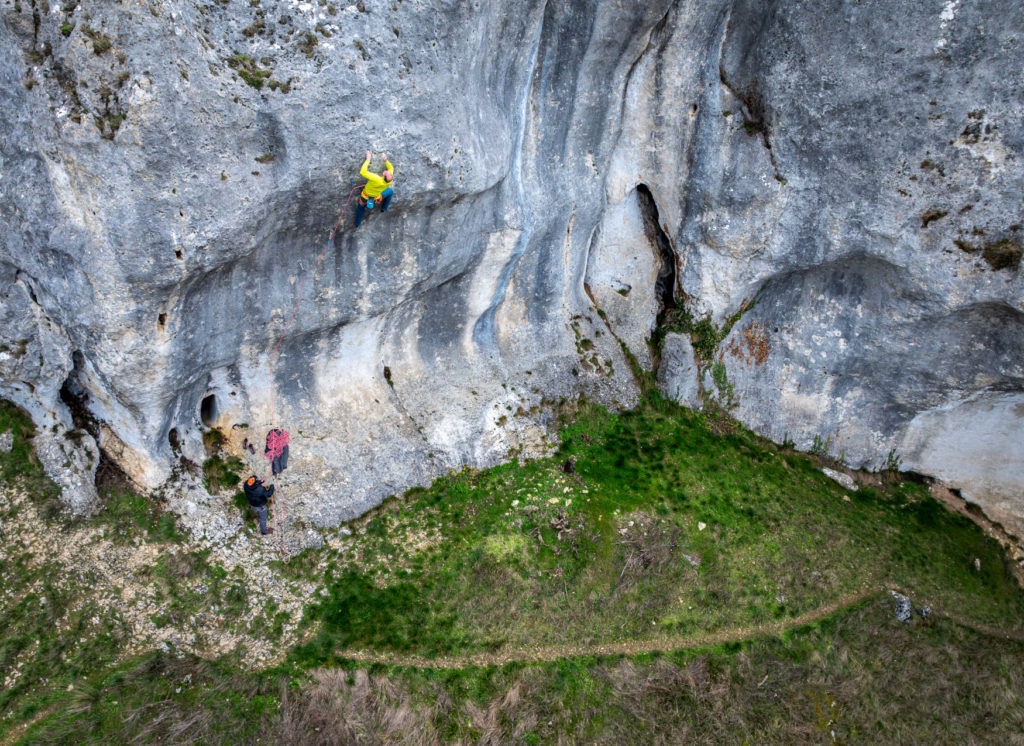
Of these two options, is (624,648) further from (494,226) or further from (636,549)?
(494,226)

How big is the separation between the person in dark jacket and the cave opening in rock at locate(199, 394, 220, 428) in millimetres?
1872

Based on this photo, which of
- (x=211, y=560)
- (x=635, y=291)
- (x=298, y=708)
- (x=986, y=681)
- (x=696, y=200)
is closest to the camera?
(x=298, y=708)

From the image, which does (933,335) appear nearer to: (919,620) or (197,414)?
(919,620)

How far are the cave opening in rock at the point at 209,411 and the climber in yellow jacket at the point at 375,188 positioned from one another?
626cm

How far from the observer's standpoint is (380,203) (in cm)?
1327

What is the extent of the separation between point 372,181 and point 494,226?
160 inches

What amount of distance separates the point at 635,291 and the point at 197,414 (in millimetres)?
12386

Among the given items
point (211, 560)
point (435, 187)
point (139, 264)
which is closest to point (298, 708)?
point (211, 560)

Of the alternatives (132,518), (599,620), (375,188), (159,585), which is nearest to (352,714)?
(159,585)

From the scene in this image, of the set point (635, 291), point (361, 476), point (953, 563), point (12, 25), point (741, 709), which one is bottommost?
point (741, 709)

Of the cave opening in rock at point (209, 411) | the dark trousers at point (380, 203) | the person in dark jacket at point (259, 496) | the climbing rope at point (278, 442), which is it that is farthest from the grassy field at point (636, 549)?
the dark trousers at point (380, 203)

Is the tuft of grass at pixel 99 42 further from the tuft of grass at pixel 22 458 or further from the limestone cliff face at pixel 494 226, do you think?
the tuft of grass at pixel 22 458

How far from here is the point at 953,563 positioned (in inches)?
723

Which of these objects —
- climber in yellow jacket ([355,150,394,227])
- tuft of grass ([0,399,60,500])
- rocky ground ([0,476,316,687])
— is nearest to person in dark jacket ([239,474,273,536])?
rocky ground ([0,476,316,687])
